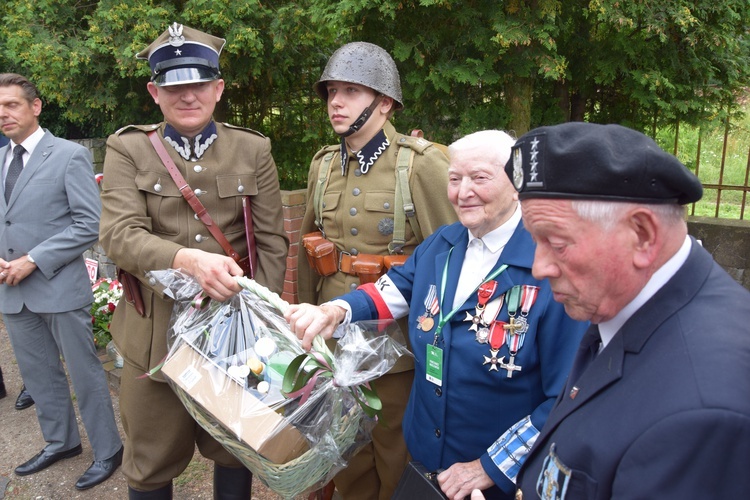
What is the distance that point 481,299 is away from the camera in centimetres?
189

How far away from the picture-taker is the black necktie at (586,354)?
1309mm

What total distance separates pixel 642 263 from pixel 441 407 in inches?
41.7

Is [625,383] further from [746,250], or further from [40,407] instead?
[40,407]

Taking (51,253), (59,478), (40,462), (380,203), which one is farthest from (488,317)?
(40,462)

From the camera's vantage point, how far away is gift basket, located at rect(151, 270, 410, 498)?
174 centimetres

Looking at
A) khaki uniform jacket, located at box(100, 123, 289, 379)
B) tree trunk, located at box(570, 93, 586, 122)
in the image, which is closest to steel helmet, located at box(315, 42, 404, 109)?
khaki uniform jacket, located at box(100, 123, 289, 379)

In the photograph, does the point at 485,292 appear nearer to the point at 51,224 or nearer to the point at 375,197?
the point at 375,197

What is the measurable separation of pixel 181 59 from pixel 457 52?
6.24 ft

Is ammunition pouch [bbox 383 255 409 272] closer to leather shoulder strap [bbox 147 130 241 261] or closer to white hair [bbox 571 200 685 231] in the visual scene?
leather shoulder strap [bbox 147 130 241 261]

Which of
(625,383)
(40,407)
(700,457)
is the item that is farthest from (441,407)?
(40,407)

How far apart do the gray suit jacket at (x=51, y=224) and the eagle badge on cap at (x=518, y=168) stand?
3026mm

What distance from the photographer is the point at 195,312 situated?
87.0 inches

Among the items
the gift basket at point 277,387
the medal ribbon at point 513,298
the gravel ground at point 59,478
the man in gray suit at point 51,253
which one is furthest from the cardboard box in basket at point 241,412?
the man in gray suit at point 51,253

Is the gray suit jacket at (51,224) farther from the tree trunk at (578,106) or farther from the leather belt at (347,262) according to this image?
the tree trunk at (578,106)
